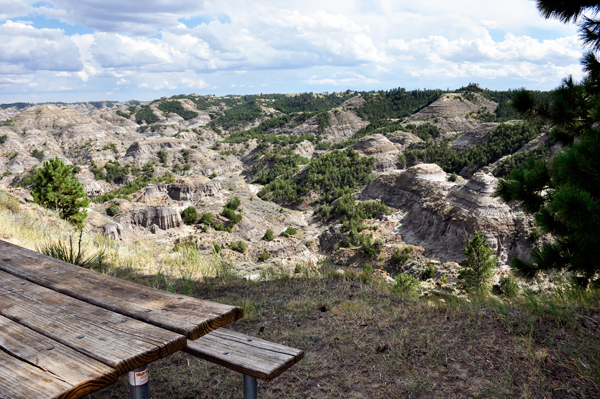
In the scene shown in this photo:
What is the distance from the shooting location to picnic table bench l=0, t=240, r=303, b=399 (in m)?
1.45

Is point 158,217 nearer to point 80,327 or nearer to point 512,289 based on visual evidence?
point 512,289

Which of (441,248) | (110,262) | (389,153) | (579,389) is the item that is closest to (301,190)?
(389,153)

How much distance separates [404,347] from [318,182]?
46360mm

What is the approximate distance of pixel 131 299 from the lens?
2.19 meters

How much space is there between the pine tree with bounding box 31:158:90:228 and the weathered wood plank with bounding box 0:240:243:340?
20.9 m

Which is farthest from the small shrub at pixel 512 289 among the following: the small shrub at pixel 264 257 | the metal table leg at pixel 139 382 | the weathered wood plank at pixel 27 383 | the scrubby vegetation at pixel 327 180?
the scrubby vegetation at pixel 327 180

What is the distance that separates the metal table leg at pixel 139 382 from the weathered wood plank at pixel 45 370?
0.41 metres

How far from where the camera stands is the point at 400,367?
128 inches

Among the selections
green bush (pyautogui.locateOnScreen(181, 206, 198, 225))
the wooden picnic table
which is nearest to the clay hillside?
green bush (pyautogui.locateOnScreen(181, 206, 198, 225))

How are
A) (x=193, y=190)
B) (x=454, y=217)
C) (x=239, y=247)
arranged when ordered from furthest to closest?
(x=193, y=190) < (x=239, y=247) < (x=454, y=217)

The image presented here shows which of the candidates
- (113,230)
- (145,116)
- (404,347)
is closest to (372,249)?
(113,230)

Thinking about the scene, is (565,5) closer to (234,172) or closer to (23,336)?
(23,336)

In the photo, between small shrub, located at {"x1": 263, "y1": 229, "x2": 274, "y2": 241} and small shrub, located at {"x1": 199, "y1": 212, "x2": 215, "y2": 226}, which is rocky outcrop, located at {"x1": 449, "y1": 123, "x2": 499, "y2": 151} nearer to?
small shrub, located at {"x1": 263, "y1": 229, "x2": 274, "y2": 241}

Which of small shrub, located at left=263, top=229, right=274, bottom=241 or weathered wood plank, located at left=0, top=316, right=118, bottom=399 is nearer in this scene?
weathered wood plank, located at left=0, top=316, right=118, bottom=399
